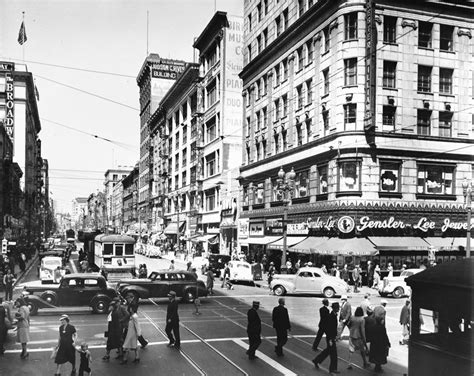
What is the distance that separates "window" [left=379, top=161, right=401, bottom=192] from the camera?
37094 millimetres

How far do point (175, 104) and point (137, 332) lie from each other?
269 feet

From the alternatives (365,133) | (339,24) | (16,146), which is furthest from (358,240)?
(16,146)

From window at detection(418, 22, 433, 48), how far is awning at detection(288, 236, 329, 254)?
1586 centimetres

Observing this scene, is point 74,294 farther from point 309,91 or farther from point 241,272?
point 309,91

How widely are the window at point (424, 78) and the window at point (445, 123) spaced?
2078 mm

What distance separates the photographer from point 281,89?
48.5m

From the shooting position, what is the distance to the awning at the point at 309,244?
126 feet

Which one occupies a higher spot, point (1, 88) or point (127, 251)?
point (1, 88)

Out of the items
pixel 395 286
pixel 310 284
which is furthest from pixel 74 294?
pixel 395 286

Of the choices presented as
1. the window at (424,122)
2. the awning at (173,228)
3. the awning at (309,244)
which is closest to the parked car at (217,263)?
the awning at (309,244)

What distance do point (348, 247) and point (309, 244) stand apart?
4506mm

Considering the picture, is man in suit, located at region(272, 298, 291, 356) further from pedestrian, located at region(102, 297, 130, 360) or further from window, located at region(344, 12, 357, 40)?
window, located at region(344, 12, 357, 40)

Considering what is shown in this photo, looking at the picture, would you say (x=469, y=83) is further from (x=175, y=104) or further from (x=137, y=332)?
(x=175, y=104)

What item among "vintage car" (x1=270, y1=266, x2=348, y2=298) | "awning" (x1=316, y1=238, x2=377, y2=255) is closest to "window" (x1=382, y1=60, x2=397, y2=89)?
"awning" (x1=316, y1=238, x2=377, y2=255)
